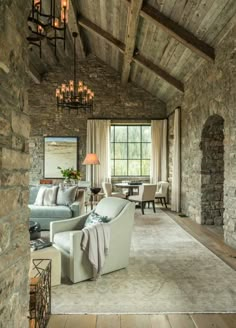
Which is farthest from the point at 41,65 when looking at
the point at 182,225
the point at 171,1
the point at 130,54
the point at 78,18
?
the point at 182,225

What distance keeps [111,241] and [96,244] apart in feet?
0.74

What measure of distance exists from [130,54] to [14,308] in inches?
251

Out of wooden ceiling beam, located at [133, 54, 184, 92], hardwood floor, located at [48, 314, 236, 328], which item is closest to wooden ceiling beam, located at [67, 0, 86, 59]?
wooden ceiling beam, located at [133, 54, 184, 92]

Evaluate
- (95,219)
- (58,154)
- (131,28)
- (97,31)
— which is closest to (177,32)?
(131,28)

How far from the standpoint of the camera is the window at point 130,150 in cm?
980

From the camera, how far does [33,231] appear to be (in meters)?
3.80

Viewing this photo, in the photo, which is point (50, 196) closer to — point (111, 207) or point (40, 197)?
point (40, 197)

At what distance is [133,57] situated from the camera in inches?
281

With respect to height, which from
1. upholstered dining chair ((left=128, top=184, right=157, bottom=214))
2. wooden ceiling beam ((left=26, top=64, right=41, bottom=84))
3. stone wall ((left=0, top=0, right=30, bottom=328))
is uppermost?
wooden ceiling beam ((left=26, top=64, right=41, bottom=84))

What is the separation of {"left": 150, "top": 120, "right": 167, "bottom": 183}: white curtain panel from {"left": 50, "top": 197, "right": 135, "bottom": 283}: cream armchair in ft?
19.1

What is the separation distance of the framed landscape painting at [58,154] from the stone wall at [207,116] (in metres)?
3.55

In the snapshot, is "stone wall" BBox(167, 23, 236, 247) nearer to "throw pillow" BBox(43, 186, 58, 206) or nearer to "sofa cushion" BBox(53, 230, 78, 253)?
"sofa cushion" BBox(53, 230, 78, 253)

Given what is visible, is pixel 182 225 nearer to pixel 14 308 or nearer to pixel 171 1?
pixel 171 1

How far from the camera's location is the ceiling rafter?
22.8ft
